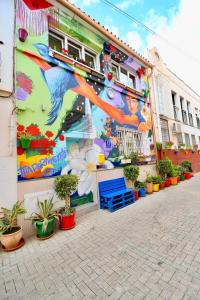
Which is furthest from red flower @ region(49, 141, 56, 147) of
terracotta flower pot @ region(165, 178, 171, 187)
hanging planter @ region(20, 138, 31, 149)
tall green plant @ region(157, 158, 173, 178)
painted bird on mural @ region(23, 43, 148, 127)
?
terracotta flower pot @ region(165, 178, 171, 187)

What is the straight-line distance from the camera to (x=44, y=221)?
3.83 m

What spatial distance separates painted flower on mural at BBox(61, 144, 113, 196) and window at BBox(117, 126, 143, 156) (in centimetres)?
166

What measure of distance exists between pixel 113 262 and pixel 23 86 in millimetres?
4868

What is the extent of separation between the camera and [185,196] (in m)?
6.46

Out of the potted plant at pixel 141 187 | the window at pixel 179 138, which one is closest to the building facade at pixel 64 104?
the potted plant at pixel 141 187

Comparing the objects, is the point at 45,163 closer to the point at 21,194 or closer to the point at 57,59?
the point at 21,194

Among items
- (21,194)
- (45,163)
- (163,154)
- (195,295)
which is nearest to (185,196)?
(163,154)

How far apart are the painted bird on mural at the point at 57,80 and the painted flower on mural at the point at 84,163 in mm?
1455

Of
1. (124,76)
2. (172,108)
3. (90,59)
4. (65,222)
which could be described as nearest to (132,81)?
(124,76)

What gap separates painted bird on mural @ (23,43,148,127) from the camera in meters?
5.09

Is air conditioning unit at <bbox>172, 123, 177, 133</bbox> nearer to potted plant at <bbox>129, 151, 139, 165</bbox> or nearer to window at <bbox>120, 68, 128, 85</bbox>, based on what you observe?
window at <bbox>120, 68, 128, 85</bbox>

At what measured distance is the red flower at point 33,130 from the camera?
179 inches

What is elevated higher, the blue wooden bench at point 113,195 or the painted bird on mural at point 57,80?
the painted bird on mural at point 57,80

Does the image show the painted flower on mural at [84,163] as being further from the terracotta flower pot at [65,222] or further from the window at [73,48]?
the window at [73,48]
